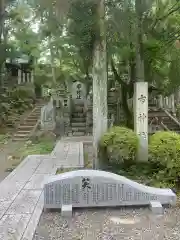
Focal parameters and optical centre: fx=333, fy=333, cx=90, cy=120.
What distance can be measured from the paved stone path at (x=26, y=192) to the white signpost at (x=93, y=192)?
1.21 ft

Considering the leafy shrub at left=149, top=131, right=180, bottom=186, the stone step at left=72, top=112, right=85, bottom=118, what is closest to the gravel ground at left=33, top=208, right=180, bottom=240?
the leafy shrub at left=149, top=131, right=180, bottom=186

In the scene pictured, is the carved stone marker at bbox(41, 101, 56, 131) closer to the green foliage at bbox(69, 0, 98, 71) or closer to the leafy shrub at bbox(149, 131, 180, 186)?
the green foliage at bbox(69, 0, 98, 71)

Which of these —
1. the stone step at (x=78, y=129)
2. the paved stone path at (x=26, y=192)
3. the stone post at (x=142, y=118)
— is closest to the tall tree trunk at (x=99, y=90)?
the stone post at (x=142, y=118)

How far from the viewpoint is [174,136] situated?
6.29 metres

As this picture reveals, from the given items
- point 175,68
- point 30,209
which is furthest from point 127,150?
point 175,68

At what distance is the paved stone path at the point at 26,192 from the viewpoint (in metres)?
4.43

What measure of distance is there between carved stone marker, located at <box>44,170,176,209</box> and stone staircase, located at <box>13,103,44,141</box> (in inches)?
389

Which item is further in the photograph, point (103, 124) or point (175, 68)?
point (175, 68)

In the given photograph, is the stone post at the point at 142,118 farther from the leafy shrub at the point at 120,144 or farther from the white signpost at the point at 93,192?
the white signpost at the point at 93,192

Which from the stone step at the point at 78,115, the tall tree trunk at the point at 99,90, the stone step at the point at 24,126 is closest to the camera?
the tall tree trunk at the point at 99,90

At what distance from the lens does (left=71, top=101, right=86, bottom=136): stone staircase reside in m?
15.7

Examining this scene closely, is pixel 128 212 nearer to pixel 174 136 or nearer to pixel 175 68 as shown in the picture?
pixel 174 136

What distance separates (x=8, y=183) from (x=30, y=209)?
1.97m

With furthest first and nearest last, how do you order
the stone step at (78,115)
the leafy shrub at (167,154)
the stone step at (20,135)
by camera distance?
the stone step at (78,115) → the stone step at (20,135) → the leafy shrub at (167,154)
